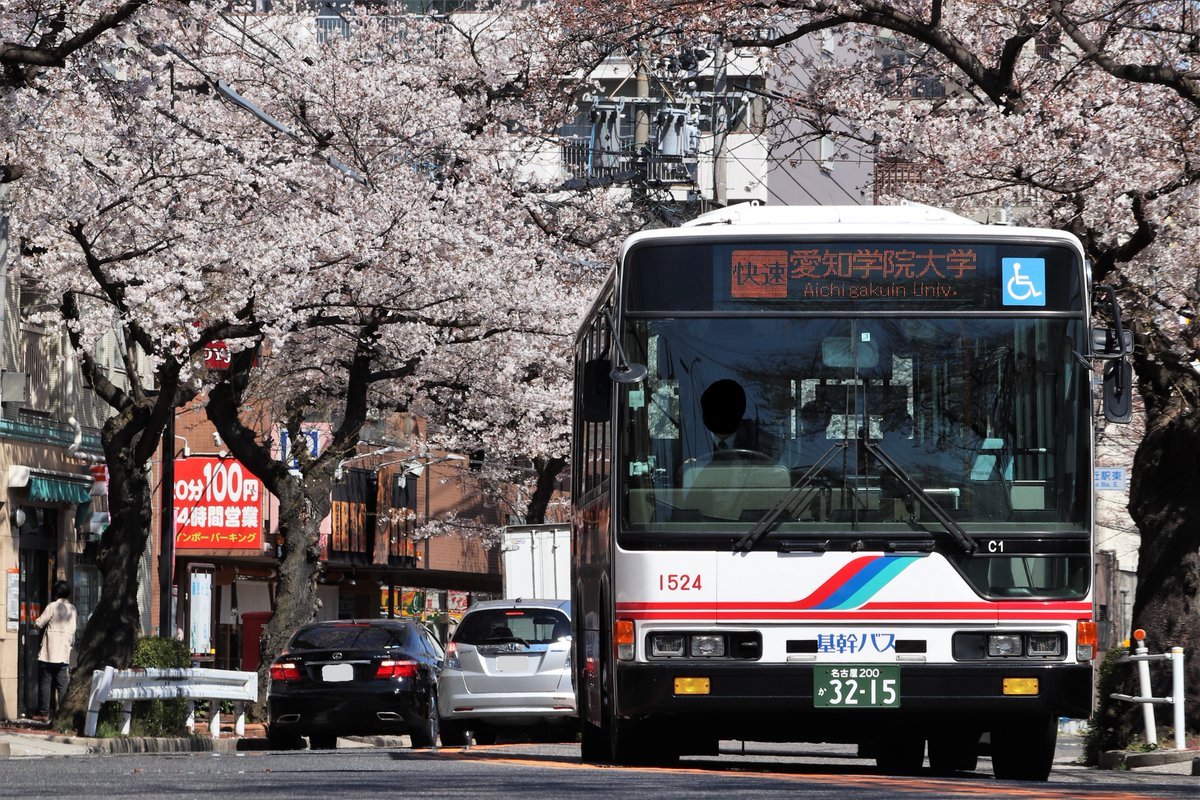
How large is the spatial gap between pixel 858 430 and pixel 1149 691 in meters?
8.03

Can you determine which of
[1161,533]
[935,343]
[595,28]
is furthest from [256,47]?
[935,343]

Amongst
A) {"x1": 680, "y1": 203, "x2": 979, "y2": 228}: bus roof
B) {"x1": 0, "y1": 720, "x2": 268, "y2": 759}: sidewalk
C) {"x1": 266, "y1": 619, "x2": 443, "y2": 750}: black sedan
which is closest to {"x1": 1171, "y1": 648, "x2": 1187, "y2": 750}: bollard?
{"x1": 680, "y1": 203, "x2": 979, "y2": 228}: bus roof

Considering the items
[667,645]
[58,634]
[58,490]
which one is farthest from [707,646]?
[58,490]

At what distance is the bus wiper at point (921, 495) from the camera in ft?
41.2

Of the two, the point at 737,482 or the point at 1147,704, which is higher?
the point at 737,482

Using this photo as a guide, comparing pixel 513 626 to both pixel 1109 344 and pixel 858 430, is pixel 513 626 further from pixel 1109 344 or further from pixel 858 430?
pixel 1109 344

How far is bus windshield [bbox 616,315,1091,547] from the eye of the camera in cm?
1263

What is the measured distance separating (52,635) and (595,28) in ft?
41.3

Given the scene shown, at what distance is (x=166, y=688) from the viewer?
84.5 feet

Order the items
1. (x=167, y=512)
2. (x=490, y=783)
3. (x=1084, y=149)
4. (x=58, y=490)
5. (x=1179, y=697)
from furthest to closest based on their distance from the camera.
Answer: (x=58, y=490) → (x=167, y=512) → (x=1084, y=149) → (x=1179, y=697) → (x=490, y=783)

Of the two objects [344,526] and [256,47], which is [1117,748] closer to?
[256,47]

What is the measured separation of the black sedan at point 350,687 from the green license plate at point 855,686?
40.2 ft

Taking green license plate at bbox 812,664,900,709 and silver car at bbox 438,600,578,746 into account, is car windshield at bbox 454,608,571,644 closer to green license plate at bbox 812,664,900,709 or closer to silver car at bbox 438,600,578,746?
silver car at bbox 438,600,578,746

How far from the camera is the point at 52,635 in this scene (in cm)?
2833
